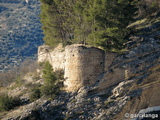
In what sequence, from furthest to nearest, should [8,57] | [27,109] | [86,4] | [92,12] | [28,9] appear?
[28,9] → [8,57] → [86,4] → [92,12] → [27,109]

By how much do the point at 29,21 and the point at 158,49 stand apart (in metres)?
109

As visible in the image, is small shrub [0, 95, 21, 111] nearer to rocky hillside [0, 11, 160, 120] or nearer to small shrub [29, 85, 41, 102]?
rocky hillside [0, 11, 160, 120]

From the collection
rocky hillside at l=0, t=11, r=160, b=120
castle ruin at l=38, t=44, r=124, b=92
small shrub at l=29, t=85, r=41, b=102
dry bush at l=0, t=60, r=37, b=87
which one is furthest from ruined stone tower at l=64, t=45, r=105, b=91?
dry bush at l=0, t=60, r=37, b=87

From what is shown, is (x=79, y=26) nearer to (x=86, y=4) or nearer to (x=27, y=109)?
(x=86, y=4)

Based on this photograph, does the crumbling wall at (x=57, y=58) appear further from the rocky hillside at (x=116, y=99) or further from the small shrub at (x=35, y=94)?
the rocky hillside at (x=116, y=99)

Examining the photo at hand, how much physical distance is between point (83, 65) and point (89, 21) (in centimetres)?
479

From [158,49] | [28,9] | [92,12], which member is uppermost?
[28,9]

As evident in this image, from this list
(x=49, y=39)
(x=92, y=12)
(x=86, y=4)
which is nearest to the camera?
(x=92, y=12)

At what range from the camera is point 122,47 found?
23.1 m

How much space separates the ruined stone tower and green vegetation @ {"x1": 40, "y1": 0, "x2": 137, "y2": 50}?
3.96 ft

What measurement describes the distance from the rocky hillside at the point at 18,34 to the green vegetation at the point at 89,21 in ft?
217

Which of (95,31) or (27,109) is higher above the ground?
(95,31)

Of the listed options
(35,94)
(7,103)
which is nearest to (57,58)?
(35,94)

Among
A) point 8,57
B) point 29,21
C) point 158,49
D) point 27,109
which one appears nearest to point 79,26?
point 158,49
